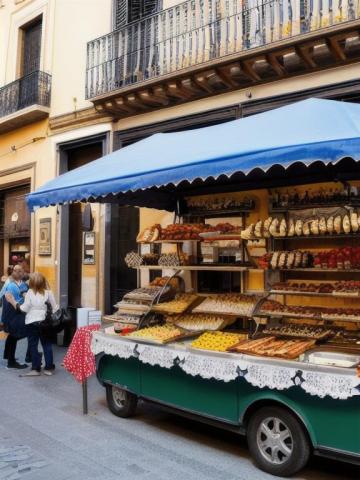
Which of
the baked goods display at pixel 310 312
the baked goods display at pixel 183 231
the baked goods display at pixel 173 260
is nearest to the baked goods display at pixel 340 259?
the baked goods display at pixel 310 312

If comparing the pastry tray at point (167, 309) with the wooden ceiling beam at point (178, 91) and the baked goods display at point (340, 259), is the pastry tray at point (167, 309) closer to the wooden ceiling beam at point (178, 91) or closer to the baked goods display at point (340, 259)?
the baked goods display at point (340, 259)

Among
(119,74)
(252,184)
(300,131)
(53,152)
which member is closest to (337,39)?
(252,184)

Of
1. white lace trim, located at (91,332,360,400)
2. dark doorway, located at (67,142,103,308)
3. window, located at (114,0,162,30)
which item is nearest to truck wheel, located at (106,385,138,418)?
white lace trim, located at (91,332,360,400)

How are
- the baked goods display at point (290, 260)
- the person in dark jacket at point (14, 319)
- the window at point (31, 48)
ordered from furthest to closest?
the window at point (31, 48) → the person in dark jacket at point (14, 319) → the baked goods display at point (290, 260)

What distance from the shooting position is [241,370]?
459 centimetres

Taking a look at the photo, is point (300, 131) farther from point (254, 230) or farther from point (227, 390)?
point (227, 390)

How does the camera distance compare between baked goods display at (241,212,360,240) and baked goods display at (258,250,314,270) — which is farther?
baked goods display at (258,250,314,270)

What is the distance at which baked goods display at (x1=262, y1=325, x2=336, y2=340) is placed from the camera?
5.35m

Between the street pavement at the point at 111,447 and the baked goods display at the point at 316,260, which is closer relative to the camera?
the street pavement at the point at 111,447

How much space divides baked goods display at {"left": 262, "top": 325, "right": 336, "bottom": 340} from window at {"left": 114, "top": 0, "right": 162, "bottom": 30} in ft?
23.4

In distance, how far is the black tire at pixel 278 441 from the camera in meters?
4.19

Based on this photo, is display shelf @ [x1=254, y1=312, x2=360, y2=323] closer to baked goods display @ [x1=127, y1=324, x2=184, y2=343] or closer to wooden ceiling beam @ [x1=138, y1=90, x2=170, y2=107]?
baked goods display @ [x1=127, y1=324, x2=184, y2=343]

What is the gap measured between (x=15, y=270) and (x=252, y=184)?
178 inches

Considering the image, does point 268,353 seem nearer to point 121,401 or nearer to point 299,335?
point 299,335
